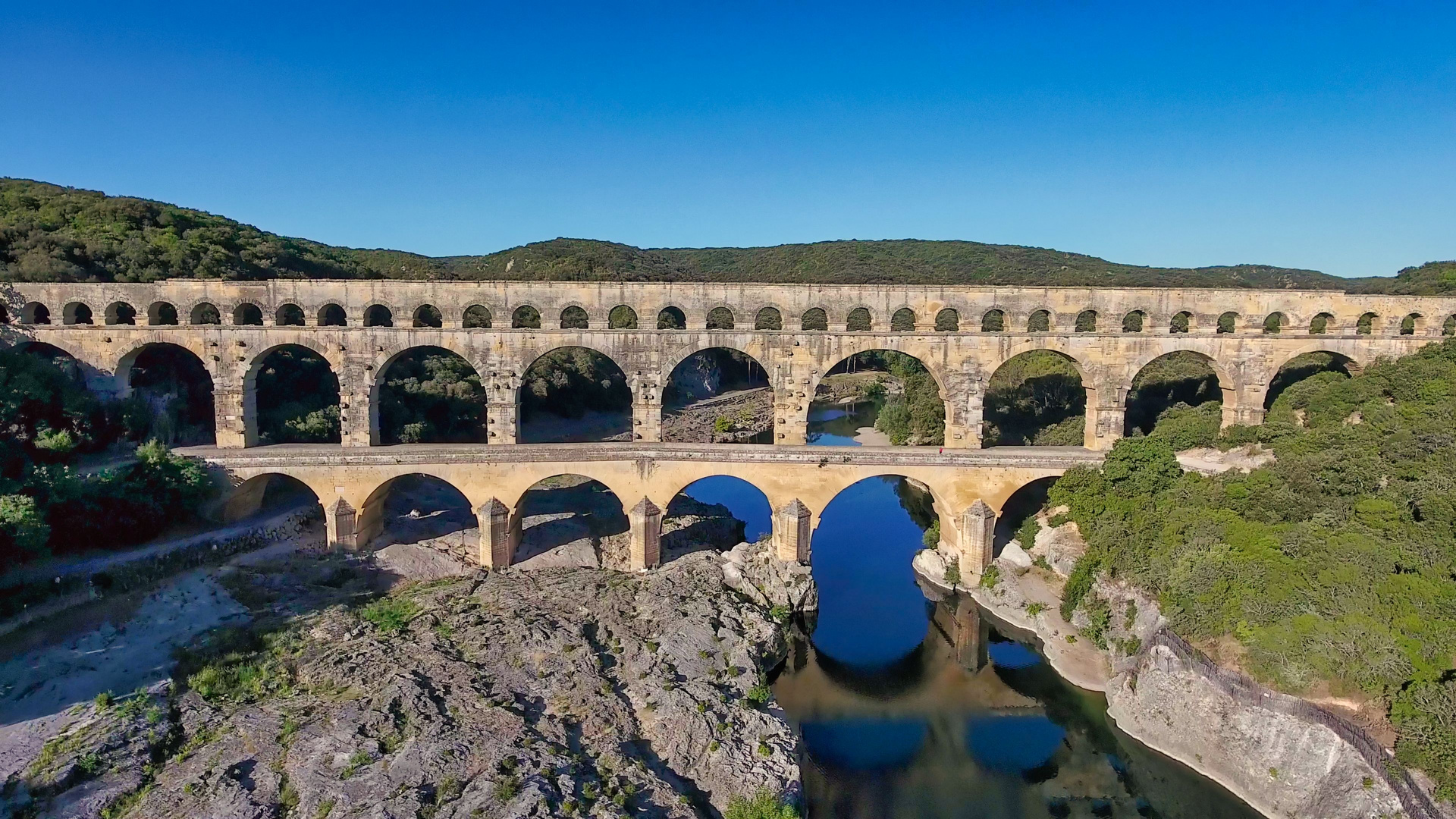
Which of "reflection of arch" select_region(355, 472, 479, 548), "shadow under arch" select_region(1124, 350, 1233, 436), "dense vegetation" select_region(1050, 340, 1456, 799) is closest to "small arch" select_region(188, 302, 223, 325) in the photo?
"reflection of arch" select_region(355, 472, 479, 548)

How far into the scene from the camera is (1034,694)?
1983 cm

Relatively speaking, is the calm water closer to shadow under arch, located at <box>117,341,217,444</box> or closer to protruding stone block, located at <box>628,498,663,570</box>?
protruding stone block, located at <box>628,498,663,570</box>

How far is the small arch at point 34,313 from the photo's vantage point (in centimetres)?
2553

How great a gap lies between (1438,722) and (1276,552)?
15.6 ft

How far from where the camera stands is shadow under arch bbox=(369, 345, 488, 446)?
3184cm

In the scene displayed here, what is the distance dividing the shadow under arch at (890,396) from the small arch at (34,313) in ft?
86.3

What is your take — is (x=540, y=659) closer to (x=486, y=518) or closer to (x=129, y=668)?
(x=486, y=518)

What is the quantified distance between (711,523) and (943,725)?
1138 cm

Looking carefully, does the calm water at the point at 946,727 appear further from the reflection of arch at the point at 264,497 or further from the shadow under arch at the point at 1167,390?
the reflection of arch at the point at 264,497

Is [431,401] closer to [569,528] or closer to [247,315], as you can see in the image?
[247,315]

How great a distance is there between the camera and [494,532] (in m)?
23.3

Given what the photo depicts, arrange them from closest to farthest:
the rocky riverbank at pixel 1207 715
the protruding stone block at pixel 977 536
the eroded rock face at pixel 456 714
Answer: the eroded rock face at pixel 456 714
the rocky riverbank at pixel 1207 715
the protruding stone block at pixel 977 536

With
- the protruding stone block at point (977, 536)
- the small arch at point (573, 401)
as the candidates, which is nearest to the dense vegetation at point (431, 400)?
the small arch at point (573, 401)

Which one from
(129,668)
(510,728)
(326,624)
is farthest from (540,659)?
(129,668)
